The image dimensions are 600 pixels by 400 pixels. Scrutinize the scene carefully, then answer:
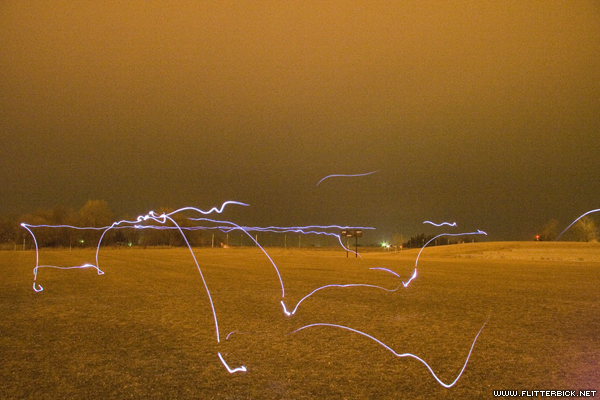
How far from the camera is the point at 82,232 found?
97.2m

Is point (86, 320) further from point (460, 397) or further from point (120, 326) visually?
point (460, 397)

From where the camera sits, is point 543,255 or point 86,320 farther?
point 543,255

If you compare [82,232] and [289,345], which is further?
[82,232]

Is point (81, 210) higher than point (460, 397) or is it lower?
higher

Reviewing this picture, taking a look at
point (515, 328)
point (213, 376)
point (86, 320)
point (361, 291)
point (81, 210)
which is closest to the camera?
point (213, 376)

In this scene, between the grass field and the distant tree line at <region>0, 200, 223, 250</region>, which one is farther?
the distant tree line at <region>0, 200, 223, 250</region>

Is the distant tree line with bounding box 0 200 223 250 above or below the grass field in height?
above

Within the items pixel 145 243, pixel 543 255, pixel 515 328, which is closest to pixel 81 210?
pixel 145 243

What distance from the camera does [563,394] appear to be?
17.9 ft

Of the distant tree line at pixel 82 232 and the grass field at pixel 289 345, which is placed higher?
the distant tree line at pixel 82 232

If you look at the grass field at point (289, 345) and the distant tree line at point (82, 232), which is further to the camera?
the distant tree line at point (82, 232)

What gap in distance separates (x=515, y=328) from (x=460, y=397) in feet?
16.0

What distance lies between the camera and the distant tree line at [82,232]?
298 feet

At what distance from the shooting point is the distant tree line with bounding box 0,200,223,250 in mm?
90794
